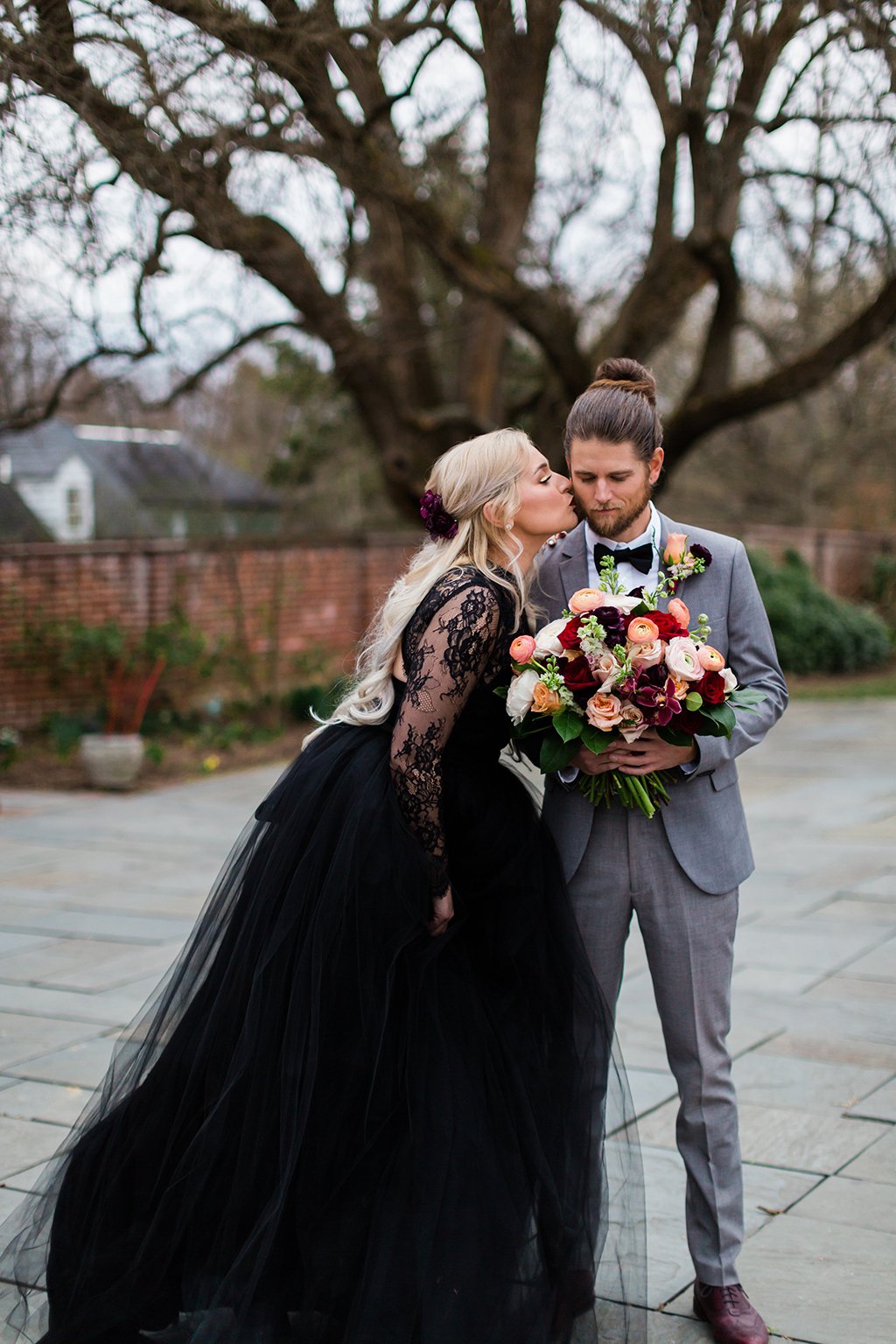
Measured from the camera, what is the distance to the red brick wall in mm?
11828

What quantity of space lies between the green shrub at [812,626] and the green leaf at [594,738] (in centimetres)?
1562

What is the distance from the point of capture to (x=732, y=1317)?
2980 mm

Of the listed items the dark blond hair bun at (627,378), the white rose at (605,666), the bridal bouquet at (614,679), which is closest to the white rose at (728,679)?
the bridal bouquet at (614,679)

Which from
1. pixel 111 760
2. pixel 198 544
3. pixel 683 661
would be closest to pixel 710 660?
pixel 683 661

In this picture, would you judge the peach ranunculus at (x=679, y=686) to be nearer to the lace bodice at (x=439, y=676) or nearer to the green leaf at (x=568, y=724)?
the green leaf at (x=568, y=724)

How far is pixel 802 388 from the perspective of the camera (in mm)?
11812

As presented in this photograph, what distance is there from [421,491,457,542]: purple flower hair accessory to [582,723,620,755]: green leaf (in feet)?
1.92

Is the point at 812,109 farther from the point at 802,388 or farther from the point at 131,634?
the point at 131,634

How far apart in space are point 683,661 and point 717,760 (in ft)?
1.21

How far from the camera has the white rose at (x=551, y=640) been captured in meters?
2.73

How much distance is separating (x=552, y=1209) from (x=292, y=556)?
12.2m

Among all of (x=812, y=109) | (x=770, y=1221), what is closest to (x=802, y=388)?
(x=812, y=109)

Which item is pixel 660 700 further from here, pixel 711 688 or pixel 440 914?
pixel 440 914

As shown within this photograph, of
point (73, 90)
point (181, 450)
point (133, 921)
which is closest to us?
point (73, 90)
